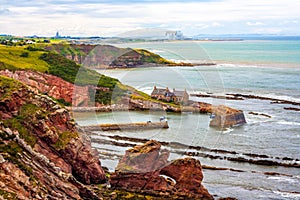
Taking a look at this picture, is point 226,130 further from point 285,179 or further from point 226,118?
point 285,179

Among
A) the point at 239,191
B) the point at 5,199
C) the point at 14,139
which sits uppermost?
the point at 14,139

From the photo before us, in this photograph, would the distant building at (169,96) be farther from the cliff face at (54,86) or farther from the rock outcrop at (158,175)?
the rock outcrop at (158,175)

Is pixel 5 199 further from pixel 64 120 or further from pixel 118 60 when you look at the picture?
pixel 118 60

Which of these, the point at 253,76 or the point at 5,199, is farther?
the point at 253,76

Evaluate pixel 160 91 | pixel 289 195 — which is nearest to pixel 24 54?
pixel 160 91

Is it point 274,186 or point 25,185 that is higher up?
point 25,185

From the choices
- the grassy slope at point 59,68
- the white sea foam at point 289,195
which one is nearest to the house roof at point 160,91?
the grassy slope at point 59,68

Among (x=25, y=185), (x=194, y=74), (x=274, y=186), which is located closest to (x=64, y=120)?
(x=25, y=185)
